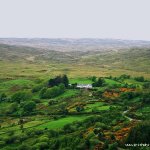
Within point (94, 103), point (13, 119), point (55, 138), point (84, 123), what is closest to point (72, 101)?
point (94, 103)

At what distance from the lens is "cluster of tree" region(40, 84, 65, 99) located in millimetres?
158750

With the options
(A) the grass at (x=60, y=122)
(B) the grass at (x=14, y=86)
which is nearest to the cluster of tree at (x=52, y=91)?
(B) the grass at (x=14, y=86)

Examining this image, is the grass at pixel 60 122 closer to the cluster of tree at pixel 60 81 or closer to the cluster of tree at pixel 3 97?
the cluster of tree at pixel 3 97

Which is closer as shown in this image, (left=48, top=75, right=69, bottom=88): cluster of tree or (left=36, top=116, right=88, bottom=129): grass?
(left=36, top=116, right=88, bottom=129): grass

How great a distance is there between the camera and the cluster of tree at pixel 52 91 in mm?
158750

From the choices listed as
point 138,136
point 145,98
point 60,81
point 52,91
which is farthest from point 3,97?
point 138,136

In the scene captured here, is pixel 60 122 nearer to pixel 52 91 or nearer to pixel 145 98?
pixel 145 98

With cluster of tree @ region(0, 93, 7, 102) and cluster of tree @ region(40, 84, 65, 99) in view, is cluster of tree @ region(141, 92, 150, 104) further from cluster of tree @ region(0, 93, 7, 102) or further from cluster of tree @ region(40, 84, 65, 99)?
cluster of tree @ region(0, 93, 7, 102)

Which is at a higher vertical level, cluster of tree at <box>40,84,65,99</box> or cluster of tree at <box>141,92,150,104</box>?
cluster of tree at <box>141,92,150,104</box>

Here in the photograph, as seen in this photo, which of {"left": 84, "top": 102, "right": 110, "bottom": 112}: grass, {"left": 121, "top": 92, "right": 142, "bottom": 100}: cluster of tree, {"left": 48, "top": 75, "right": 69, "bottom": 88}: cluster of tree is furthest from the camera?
{"left": 48, "top": 75, "right": 69, "bottom": 88}: cluster of tree

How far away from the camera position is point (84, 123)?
4058 inches

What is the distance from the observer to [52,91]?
526 feet

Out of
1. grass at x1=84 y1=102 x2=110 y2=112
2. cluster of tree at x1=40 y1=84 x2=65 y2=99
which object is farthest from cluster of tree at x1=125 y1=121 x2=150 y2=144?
cluster of tree at x1=40 y1=84 x2=65 y2=99

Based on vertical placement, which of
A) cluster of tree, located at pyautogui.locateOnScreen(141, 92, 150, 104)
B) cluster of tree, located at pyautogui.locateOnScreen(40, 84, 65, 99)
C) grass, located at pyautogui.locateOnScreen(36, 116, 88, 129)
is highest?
cluster of tree, located at pyautogui.locateOnScreen(141, 92, 150, 104)
